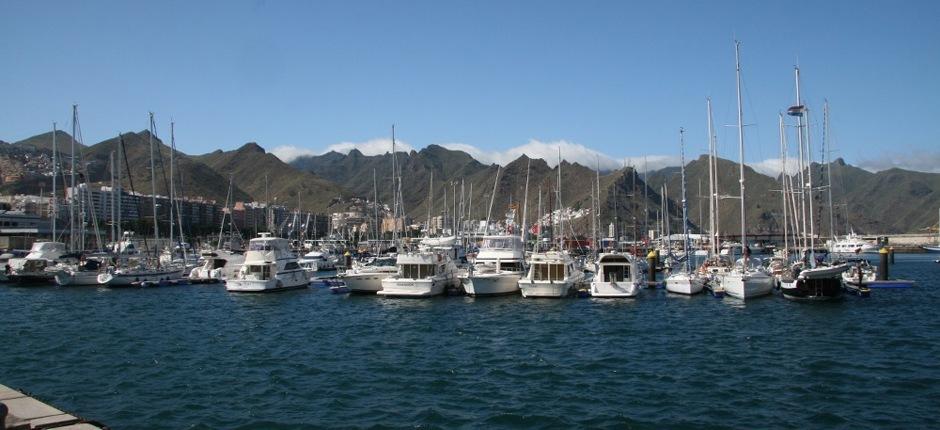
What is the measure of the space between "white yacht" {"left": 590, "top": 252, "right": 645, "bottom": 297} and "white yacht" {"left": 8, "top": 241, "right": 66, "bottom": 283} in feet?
170

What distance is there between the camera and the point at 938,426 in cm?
1747

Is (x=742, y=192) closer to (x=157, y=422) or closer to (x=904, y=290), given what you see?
(x=904, y=290)

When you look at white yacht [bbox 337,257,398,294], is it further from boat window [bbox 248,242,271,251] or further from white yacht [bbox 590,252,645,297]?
white yacht [bbox 590,252,645,297]

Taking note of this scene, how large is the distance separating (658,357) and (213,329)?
22.8m

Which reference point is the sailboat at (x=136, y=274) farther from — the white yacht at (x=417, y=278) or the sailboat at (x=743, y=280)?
the sailboat at (x=743, y=280)

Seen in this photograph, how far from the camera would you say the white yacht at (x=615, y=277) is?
4856cm

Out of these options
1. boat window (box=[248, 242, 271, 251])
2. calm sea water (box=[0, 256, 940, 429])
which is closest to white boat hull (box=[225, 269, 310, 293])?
boat window (box=[248, 242, 271, 251])

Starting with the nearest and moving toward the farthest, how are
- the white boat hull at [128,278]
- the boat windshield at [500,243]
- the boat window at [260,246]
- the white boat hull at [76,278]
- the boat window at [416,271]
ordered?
the boat window at [416,271], the boat windshield at [500,243], the boat window at [260,246], the white boat hull at [128,278], the white boat hull at [76,278]

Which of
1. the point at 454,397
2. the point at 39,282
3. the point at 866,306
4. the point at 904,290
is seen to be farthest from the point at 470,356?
the point at 39,282

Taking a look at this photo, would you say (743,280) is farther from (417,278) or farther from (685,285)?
(417,278)

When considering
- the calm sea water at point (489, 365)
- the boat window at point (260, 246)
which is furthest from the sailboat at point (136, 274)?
the calm sea water at point (489, 365)

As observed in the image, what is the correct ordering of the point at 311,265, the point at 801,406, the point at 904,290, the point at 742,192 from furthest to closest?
the point at 311,265
the point at 904,290
the point at 742,192
the point at 801,406

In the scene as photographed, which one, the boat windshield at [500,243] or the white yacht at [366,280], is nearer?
the white yacht at [366,280]

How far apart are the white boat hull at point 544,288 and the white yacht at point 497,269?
265cm
